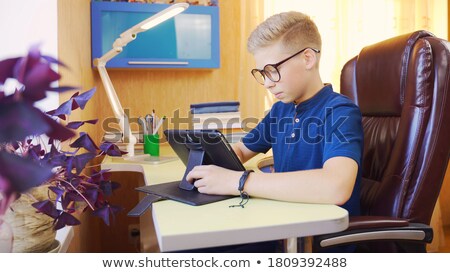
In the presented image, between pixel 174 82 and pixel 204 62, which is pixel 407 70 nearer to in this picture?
pixel 204 62

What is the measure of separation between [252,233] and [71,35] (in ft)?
3.29

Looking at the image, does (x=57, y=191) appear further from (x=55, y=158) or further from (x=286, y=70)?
(x=286, y=70)

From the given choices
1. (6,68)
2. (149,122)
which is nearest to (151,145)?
(149,122)

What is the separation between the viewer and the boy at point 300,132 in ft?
2.46

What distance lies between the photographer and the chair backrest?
930mm

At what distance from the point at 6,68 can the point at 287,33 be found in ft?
2.87

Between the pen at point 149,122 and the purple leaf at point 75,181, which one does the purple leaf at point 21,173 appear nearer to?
the purple leaf at point 75,181

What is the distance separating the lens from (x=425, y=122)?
3.09 ft

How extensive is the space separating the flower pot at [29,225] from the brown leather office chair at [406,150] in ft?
1.68

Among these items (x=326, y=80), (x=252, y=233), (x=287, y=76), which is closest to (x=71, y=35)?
(x=287, y=76)

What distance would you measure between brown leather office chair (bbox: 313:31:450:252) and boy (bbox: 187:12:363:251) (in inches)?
3.8

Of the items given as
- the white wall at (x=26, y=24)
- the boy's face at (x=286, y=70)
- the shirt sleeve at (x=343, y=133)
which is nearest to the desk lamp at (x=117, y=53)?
the white wall at (x=26, y=24)

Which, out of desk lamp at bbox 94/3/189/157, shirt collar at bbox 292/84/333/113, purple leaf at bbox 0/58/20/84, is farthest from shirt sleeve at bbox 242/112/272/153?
purple leaf at bbox 0/58/20/84

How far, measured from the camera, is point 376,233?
82 cm
